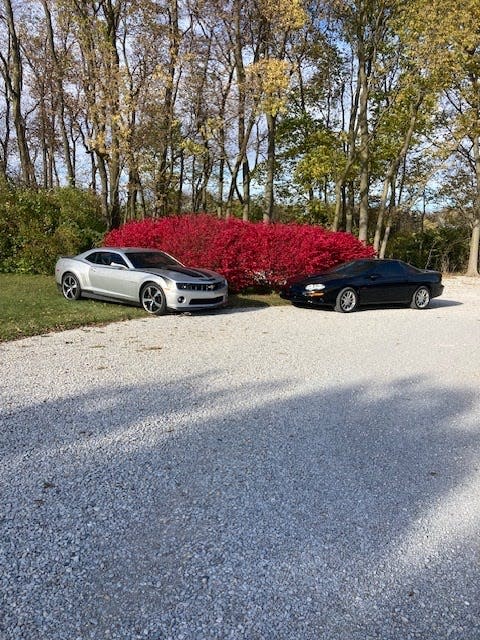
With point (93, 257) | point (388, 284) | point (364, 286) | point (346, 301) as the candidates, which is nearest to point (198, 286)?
point (93, 257)

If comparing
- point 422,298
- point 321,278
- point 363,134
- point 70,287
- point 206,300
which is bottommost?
point 422,298

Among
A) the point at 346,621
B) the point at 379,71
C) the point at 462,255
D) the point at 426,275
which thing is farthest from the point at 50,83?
the point at 346,621

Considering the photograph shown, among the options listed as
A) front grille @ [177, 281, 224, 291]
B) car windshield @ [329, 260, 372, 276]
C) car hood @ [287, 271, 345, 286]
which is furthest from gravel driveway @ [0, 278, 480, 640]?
car windshield @ [329, 260, 372, 276]

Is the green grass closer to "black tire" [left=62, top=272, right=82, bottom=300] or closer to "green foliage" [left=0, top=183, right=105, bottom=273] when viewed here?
"black tire" [left=62, top=272, right=82, bottom=300]

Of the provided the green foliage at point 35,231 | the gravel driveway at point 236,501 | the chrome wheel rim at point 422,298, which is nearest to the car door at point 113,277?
the gravel driveway at point 236,501

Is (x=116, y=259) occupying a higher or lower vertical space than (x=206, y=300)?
higher

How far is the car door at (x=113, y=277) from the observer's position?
10812mm

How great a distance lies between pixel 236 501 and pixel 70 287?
956 centimetres

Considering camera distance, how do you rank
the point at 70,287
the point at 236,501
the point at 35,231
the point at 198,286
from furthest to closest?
the point at 35,231
the point at 70,287
the point at 198,286
the point at 236,501

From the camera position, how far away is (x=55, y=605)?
223cm

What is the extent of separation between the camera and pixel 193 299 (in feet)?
34.6

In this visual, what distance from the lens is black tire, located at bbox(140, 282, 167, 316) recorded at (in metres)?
10.5

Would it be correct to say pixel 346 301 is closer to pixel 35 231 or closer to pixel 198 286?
pixel 198 286

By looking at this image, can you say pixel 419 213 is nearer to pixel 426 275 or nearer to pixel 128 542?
→ pixel 426 275
